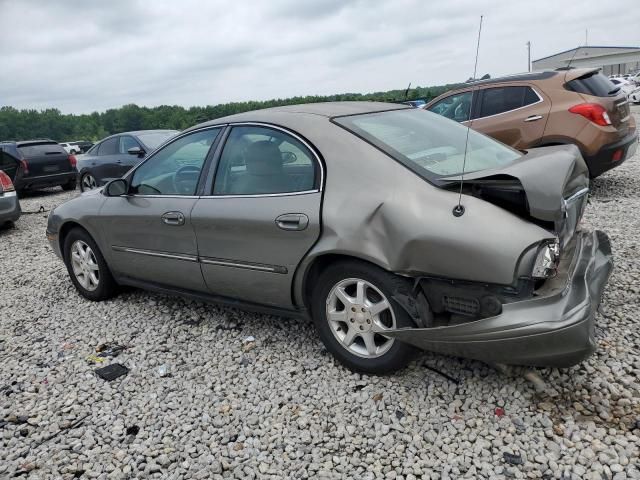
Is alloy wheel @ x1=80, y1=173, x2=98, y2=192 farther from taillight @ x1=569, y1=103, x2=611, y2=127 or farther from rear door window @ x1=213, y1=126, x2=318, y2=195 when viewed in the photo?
taillight @ x1=569, y1=103, x2=611, y2=127

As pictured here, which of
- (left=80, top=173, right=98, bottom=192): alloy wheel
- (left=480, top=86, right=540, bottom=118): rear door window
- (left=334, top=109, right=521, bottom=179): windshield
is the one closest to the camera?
(left=334, top=109, right=521, bottom=179): windshield

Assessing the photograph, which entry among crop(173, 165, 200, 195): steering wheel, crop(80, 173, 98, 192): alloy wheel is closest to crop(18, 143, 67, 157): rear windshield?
crop(80, 173, 98, 192): alloy wheel

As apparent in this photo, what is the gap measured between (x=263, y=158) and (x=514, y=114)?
4691 mm

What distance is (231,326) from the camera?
3943 mm

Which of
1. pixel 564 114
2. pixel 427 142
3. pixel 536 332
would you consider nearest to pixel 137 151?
pixel 564 114

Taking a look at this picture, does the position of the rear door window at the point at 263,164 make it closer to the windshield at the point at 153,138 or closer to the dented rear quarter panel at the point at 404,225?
the dented rear quarter panel at the point at 404,225

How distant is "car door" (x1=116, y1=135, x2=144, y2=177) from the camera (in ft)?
33.9

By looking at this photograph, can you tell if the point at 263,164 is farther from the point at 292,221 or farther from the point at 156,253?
the point at 156,253

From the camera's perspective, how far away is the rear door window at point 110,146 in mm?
11091

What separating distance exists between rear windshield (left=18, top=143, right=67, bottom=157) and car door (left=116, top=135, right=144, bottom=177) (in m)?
3.07

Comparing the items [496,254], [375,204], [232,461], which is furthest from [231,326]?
[496,254]

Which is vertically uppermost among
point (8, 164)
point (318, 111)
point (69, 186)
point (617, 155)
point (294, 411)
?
point (318, 111)

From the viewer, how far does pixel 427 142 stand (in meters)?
3.21

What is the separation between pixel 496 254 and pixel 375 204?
2.24ft
